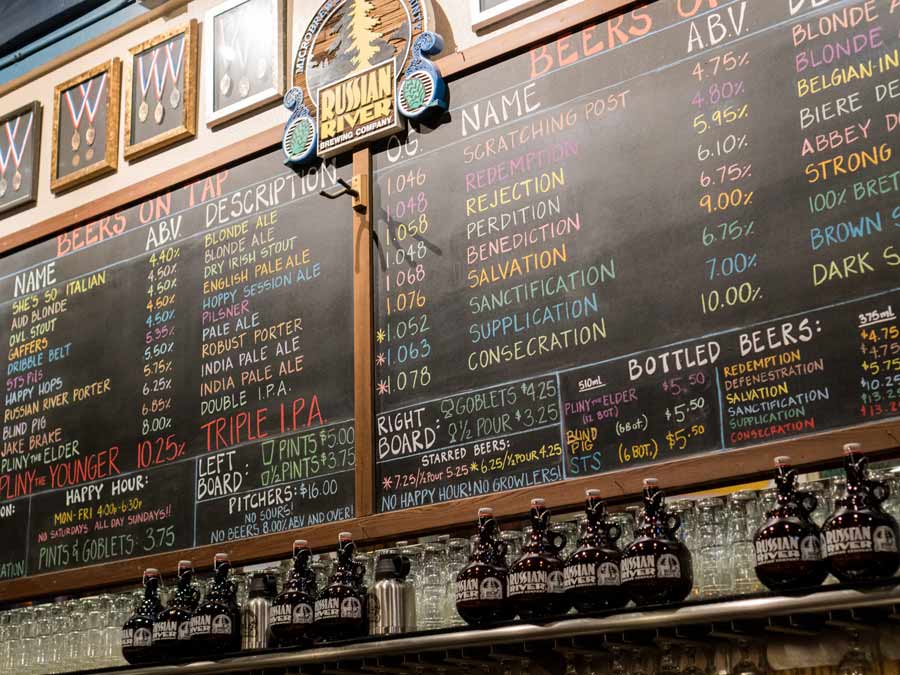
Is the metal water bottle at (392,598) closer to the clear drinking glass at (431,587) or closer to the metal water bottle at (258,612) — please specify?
the clear drinking glass at (431,587)

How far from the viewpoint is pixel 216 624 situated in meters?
4.23

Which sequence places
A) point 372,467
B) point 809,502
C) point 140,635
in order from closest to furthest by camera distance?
point 809,502 < point 140,635 < point 372,467

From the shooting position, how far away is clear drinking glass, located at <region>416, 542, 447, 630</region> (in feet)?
13.0

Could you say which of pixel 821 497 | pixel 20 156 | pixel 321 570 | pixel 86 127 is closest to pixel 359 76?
pixel 86 127

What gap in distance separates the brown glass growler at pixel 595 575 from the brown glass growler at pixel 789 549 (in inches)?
15.7

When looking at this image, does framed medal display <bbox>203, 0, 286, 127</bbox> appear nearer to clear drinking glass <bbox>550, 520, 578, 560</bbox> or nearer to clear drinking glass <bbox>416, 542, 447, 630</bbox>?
clear drinking glass <bbox>416, 542, 447, 630</bbox>

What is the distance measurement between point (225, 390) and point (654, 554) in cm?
228

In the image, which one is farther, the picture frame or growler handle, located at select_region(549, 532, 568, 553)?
the picture frame

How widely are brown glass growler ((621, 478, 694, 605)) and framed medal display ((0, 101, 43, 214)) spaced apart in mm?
3992

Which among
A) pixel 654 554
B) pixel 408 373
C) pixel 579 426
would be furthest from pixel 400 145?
pixel 654 554

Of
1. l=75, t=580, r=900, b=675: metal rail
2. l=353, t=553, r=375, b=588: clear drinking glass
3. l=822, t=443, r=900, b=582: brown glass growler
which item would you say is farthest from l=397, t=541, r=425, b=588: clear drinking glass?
l=822, t=443, r=900, b=582: brown glass growler

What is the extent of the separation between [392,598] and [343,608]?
15 cm

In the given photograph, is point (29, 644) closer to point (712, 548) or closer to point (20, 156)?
point (20, 156)

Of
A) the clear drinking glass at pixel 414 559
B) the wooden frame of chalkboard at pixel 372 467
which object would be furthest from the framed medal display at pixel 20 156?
the clear drinking glass at pixel 414 559
